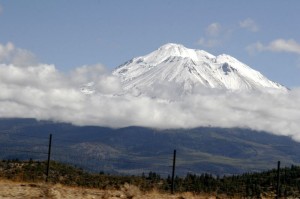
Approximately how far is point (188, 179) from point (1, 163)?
25.3 meters

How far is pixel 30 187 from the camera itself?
31203mm

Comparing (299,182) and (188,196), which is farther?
(299,182)

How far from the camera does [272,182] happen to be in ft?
230

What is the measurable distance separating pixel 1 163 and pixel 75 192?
50.4 metres

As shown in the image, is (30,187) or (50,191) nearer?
(50,191)

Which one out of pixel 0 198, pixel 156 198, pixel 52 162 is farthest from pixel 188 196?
pixel 52 162

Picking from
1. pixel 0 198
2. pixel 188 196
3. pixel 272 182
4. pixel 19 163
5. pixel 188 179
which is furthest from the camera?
pixel 19 163

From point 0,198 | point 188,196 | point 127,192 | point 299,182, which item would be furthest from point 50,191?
point 299,182

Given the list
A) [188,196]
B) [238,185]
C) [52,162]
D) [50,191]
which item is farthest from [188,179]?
[50,191]

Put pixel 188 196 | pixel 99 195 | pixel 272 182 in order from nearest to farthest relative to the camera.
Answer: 1. pixel 99 195
2. pixel 188 196
3. pixel 272 182

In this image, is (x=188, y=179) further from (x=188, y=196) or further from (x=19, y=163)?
(x=188, y=196)

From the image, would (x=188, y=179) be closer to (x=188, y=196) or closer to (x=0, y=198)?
(x=188, y=196)

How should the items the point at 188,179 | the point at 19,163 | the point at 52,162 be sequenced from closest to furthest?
the point at 188,179 < the point at 19,163 < the point at 52,162

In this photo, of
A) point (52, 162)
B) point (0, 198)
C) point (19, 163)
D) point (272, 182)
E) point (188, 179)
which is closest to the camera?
point (0, 198)
